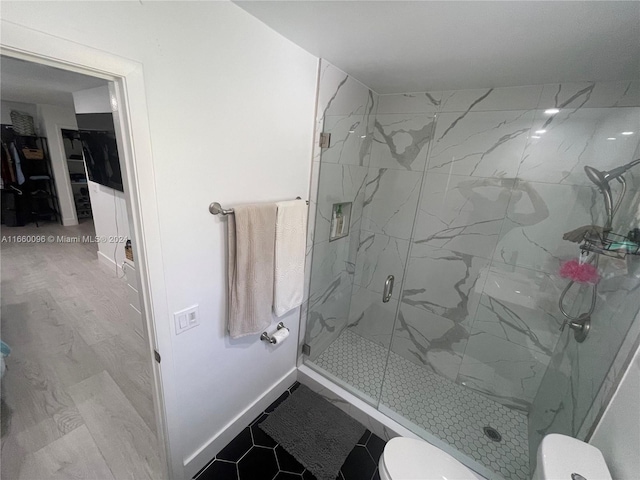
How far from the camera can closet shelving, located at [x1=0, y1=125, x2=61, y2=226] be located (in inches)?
176

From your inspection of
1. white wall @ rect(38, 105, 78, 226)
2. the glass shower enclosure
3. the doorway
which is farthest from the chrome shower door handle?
white wall @ rect(38, 105, 78, 226)

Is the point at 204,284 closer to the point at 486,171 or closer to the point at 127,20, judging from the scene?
the point at 127,20

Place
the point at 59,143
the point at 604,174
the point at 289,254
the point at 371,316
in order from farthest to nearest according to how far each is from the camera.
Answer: the point at 59,143, the point at 371,316, the point at 289,254, the point at 604,174

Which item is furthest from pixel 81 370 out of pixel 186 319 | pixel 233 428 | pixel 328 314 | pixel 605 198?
pixel 605 198

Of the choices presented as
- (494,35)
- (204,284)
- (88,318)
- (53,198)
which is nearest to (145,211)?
(204,284)

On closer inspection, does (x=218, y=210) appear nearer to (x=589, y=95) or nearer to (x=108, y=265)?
(x=589, y=95)

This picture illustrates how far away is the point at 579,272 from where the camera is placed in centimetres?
154

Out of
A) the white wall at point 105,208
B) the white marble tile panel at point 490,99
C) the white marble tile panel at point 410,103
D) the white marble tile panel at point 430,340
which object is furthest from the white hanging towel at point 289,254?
the white wall at point 105,208

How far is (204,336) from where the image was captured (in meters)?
1.28

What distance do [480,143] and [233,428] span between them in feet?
8.40

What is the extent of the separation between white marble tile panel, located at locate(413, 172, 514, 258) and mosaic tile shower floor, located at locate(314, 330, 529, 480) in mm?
1141

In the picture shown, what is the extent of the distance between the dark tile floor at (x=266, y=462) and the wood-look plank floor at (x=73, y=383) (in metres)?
0.35

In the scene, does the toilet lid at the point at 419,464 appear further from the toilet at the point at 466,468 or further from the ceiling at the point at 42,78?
the ceiling at the point at 42,78

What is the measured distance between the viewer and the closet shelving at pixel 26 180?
446 cm
